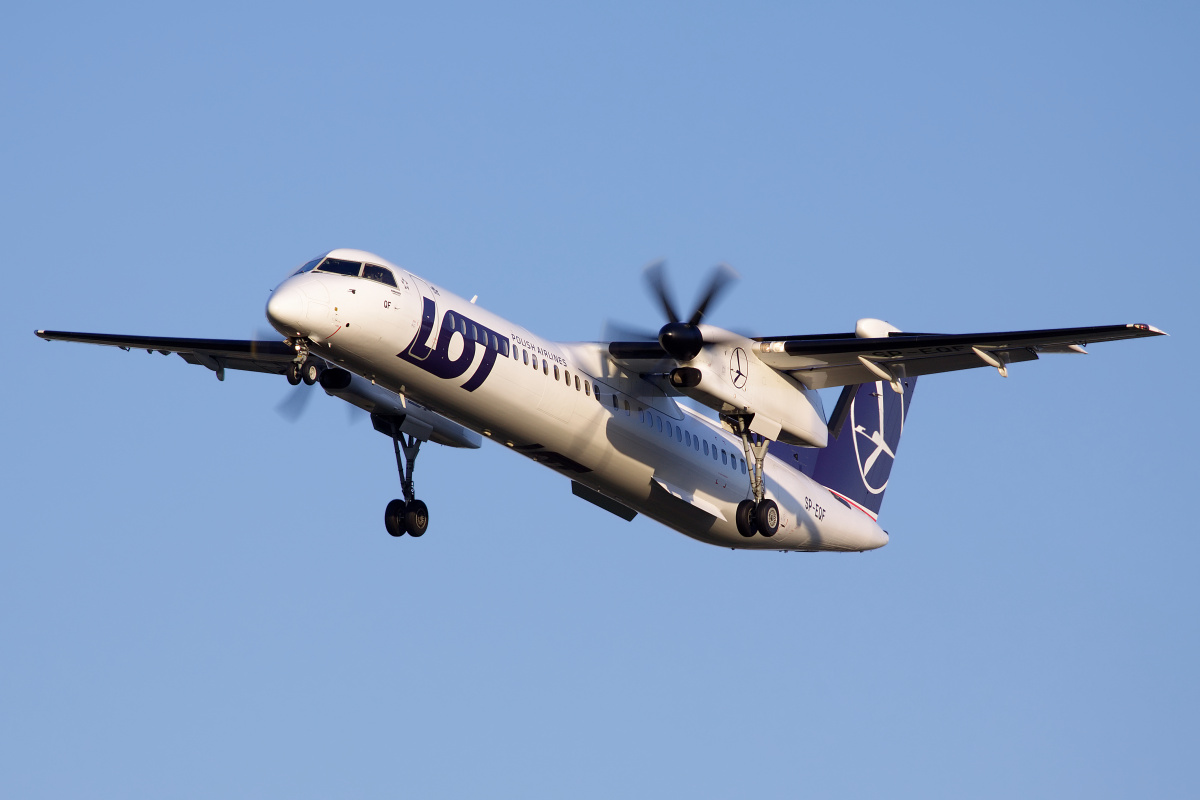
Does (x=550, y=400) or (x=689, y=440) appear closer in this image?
(x=550, y=400)

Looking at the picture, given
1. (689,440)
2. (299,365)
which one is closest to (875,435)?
(689,440)

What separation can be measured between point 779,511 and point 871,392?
5853 millimetres

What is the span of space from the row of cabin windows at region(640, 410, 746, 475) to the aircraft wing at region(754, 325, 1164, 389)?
6.03 ft

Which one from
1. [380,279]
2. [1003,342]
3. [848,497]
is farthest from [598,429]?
[848,497]

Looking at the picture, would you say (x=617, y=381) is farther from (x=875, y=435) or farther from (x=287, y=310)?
(x=875, y=435)

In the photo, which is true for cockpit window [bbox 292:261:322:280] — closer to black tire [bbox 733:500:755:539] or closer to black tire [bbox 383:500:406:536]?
black tire [bbox 383:500:406:536]

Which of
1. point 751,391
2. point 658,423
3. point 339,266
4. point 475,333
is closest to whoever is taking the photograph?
point 339,266

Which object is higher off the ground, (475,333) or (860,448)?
(860,448)

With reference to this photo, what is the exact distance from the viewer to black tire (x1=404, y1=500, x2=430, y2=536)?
76.7ft

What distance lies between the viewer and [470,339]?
19.5 m

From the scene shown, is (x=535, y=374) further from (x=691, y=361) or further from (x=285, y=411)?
(x=285, y=411)

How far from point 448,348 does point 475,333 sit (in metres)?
Answer: 0.65

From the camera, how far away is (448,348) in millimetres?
19141

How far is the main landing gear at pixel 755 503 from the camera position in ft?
73.3
